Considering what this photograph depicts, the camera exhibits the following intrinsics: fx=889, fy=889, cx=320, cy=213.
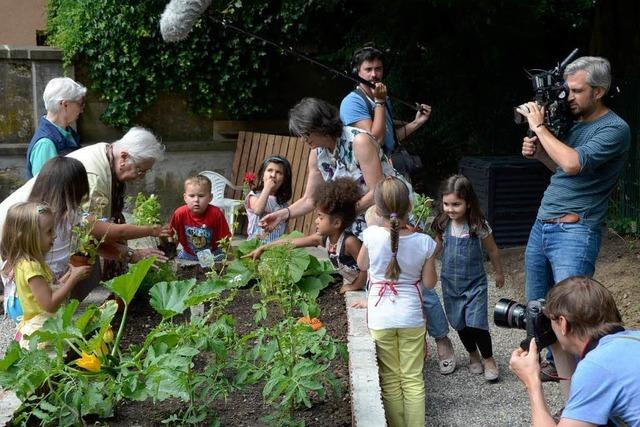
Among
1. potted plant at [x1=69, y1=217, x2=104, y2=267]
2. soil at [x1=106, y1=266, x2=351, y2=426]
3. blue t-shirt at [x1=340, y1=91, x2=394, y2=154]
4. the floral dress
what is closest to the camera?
soil at [x1=106, y1=266, x2=351, y2=426]

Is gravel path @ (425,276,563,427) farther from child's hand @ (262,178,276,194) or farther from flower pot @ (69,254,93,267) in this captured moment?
flower pot @ (69,254,93,267)

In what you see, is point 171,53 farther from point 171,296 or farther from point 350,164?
point 171,296

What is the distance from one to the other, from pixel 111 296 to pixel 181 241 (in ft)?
3.32

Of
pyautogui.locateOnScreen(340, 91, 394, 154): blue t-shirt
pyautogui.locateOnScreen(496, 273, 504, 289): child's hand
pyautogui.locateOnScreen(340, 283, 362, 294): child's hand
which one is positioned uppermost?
pyautogui.locateOnScreen(340, 91, 394, 154): blue t-shirt

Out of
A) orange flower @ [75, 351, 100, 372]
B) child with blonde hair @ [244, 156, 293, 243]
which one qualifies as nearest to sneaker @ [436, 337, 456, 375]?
child with blonde hair @ [244, 156, 293, 243]

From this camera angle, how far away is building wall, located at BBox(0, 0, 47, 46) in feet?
45.4

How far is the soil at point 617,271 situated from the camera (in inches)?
250

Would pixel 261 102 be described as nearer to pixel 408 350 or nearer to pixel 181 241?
pixel 181 241

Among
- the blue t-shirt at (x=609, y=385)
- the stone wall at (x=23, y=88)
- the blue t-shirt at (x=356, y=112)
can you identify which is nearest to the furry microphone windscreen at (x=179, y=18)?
the blue t-shirt at (x=356, y=112)

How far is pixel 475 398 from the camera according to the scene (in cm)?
495

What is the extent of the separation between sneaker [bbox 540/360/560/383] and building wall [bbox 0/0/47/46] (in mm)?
11330

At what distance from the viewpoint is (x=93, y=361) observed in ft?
11.7

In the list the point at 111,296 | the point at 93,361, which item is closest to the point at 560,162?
the point at 93,361

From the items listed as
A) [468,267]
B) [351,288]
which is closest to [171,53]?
[351,288]
